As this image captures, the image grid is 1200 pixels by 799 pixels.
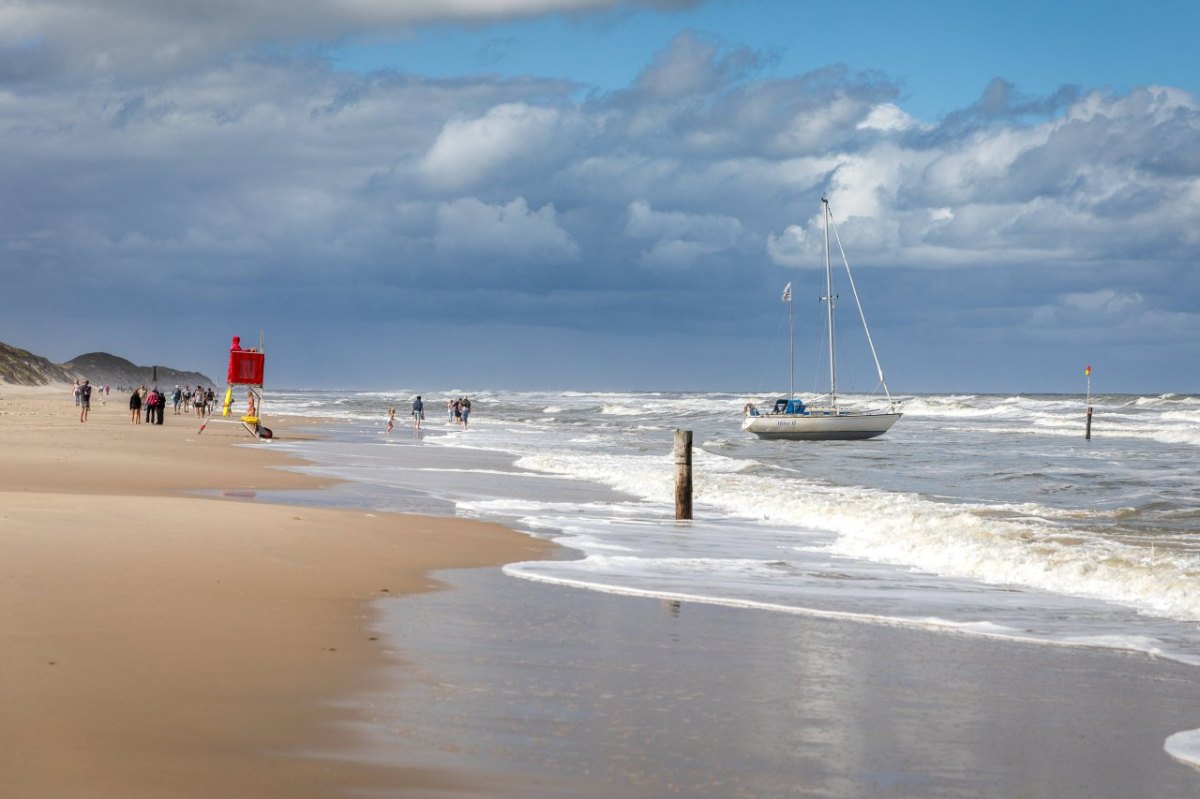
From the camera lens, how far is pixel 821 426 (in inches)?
2125

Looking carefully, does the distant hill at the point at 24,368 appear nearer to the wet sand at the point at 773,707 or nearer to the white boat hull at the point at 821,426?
the white boat hull at the point at 821,426

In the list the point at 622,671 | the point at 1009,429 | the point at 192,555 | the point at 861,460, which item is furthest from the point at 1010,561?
the point at 1009,429

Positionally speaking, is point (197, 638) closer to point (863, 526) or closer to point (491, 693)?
point (491, 693)

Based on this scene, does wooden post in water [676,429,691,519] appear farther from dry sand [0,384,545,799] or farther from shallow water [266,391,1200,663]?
dry sand [0,384,545,799]

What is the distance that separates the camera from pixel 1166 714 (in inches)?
279

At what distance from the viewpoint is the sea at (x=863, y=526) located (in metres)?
11.1

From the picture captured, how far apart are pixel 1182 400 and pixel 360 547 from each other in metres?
118

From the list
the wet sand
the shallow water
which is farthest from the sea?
the wet sand

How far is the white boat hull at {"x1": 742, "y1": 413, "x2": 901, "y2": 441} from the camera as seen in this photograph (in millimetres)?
53938

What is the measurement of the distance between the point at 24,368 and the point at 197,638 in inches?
5199

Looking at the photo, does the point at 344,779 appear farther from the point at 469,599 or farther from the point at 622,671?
the point at 469,599

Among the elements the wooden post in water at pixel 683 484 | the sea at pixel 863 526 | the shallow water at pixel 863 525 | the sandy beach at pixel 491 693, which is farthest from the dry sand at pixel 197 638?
the wooden post in water at pixel 683 484

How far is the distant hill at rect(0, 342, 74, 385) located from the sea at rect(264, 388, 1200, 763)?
90.9 m

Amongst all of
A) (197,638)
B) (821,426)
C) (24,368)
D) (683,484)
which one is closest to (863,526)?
(683,484)
